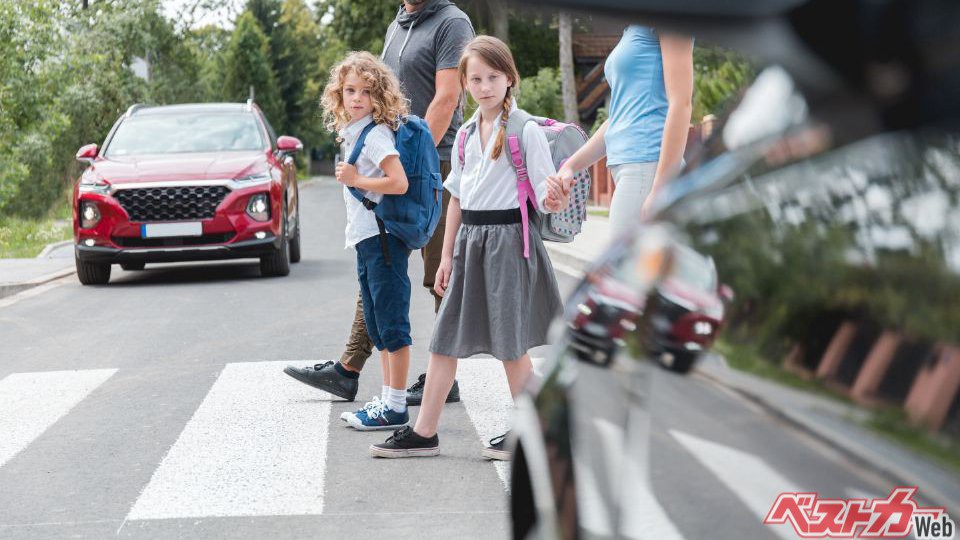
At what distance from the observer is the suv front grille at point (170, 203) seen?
1299cm

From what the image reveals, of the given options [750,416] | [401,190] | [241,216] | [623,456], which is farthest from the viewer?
[241,216]

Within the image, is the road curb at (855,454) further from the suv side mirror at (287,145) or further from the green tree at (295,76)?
the green tree at (295,76)

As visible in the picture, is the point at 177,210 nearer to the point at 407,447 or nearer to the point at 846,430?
the point at 407,447

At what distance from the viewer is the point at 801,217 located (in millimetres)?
1304

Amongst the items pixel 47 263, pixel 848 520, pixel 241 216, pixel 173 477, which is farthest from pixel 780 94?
pixel 47 263

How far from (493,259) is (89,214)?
8.74 meters

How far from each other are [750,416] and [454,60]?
16.8 feet

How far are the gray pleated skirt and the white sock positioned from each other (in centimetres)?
70

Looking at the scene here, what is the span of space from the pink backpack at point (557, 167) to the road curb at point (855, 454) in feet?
12.4

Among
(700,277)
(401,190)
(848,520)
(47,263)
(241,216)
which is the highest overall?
(700,277)

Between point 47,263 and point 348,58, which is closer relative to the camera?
point 348,58

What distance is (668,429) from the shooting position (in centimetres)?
153

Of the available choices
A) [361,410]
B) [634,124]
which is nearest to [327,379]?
[361,410]

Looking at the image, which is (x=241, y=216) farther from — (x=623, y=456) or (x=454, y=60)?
(x=623, y=456)
